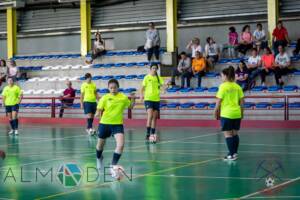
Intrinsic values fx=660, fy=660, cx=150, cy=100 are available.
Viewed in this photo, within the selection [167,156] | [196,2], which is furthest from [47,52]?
[167,156]

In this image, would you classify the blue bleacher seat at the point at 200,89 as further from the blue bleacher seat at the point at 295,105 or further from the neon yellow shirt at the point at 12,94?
the neon yellow shirt at the point at 12,94

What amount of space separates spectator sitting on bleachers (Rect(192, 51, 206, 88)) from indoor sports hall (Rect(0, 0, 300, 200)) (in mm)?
63

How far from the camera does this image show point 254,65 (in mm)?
27719

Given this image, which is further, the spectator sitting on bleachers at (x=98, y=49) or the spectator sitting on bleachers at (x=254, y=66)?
the spectator sitting on bleachers at (x=98, y=49)

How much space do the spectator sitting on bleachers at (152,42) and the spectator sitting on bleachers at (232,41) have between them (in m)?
3.47

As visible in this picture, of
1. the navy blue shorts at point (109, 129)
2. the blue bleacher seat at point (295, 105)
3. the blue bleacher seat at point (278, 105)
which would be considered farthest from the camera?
the blue bleacher seat at point (278, 105)

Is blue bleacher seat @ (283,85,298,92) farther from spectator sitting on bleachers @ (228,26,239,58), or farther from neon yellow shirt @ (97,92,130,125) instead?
neon yellow shirt @ (97,92,130,125)

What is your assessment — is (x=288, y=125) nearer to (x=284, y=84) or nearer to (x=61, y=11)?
(x=284, y=84)

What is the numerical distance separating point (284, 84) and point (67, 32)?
57.3 feet

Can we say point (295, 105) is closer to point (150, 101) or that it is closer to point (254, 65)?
point (254, 65)

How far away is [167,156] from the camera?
1555 cm

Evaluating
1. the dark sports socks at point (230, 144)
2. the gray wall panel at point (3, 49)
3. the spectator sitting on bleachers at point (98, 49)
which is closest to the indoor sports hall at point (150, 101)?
the dark sports socks at point (230, 144)

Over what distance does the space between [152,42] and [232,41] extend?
3.85 meters

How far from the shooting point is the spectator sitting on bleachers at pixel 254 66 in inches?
1083
